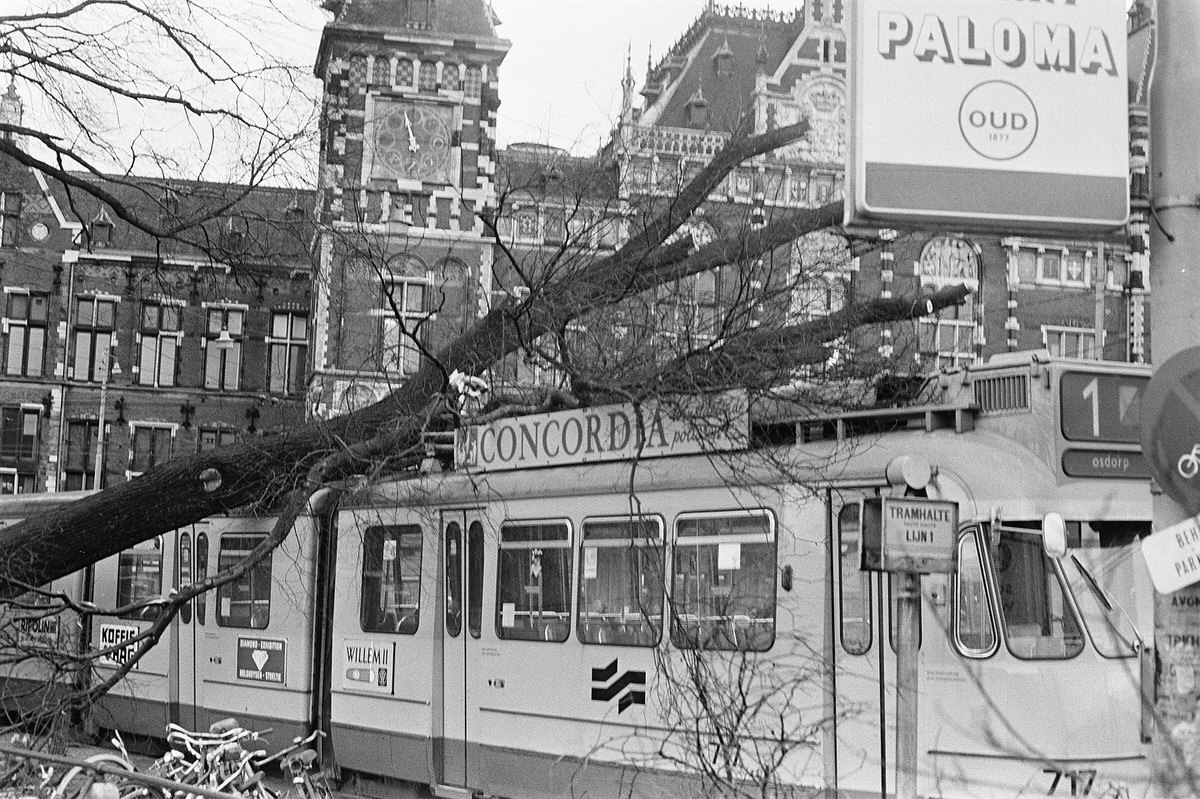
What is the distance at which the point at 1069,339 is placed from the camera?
42062 millimetres

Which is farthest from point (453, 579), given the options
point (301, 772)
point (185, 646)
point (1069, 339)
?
point (1069, 339)

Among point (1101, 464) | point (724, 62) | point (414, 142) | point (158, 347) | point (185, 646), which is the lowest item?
point (185, 646)

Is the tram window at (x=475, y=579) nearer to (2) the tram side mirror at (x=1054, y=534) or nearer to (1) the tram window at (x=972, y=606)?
(1) the tram window at (x=972, y=606)

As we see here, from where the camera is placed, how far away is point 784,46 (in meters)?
45.7

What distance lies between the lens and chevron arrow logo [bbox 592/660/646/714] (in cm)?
1061

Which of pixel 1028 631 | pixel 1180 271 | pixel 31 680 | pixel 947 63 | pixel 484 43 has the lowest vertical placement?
pixel 31 680

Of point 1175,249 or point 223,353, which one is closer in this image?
point 1175,249

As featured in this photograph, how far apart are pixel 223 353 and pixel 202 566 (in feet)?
102

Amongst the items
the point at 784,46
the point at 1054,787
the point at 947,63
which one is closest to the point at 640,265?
the point at 1054,787

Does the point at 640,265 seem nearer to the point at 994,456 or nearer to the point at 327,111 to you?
the point at 327,111

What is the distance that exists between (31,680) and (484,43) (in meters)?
26.3

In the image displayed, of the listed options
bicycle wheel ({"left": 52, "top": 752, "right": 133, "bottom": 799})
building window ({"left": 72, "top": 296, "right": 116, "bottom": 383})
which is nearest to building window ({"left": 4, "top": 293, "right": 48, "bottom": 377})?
building window ({"left": 72, "top": 296, "right": 116, "bottom": 383})

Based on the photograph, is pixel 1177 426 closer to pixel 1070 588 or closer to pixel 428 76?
pixel 1070 588

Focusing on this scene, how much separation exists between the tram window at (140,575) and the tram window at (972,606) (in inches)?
381
